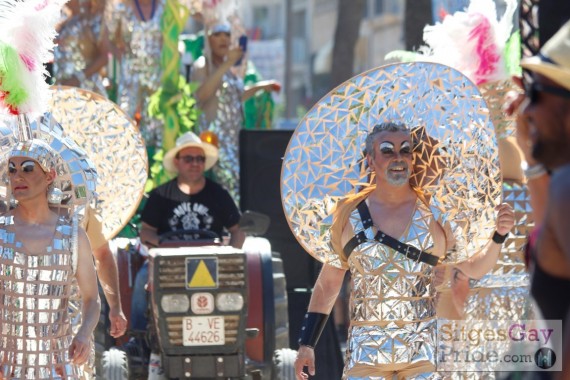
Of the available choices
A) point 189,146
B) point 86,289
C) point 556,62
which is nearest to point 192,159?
point 189,146

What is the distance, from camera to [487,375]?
820 centimetres

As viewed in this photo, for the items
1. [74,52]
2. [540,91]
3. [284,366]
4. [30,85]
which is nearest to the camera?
[540,91]

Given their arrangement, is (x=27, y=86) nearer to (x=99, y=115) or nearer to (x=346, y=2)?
(x=99, y=115)

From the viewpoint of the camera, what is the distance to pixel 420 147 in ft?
21.6

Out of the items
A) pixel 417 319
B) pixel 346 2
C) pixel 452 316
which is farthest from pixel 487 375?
pixel 346 2

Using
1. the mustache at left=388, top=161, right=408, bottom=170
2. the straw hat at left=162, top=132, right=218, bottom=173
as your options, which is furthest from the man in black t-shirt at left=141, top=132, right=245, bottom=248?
the mustache at left=388, top=161, right=408, bottom=170

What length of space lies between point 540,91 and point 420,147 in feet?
10.00

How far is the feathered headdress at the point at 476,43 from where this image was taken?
7750 millimetres

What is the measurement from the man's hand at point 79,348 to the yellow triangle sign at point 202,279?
174 cm

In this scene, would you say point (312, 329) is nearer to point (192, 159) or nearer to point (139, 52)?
point (192, 159)

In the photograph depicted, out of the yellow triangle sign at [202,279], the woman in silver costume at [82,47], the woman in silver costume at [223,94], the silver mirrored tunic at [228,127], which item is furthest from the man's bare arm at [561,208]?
the woman in silver costume at [82,47]

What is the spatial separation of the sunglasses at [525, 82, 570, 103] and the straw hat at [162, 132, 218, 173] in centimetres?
644

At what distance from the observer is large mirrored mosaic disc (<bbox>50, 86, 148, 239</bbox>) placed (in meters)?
8.05

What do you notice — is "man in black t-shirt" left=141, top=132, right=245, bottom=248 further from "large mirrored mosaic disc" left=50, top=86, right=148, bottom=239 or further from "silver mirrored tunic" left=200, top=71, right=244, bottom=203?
"silver mirrored tunic" left=200, top=71, right=244, bottom=203
